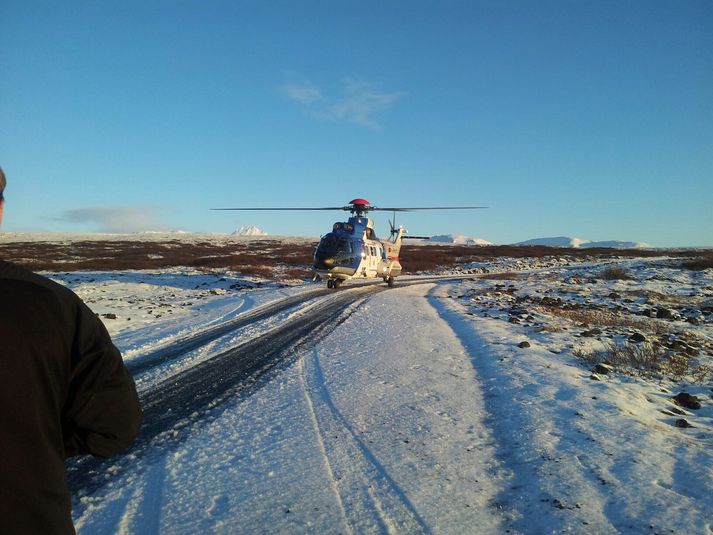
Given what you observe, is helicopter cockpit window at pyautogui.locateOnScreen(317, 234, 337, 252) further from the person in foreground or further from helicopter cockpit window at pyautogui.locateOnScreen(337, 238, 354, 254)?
the person in foreground

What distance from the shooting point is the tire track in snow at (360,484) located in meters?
3.77

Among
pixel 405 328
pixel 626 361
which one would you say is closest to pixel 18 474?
pixel 626 361

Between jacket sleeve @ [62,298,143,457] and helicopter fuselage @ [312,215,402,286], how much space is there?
2040 cm

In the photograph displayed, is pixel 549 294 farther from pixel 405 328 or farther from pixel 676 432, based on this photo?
pixel 676 432

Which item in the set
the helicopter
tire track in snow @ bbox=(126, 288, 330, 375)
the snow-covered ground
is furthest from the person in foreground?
the helicopter

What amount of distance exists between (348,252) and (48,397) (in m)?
20.9

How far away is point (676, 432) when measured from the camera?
18.2ft

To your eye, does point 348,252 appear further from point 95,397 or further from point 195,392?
point 95,397

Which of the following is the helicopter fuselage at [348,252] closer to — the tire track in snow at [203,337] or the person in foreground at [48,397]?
the tire track in snow at [203,337]

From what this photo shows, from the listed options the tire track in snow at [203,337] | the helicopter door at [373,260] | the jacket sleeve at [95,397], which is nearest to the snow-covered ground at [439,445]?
the tire track in snow at [203,337]

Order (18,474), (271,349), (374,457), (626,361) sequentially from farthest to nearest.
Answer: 1. (271,349)
2. (626,361)
3. (374,457)
4. (18,474)

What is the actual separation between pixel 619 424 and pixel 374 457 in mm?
3262

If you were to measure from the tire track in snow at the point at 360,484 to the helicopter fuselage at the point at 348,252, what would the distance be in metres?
16.4

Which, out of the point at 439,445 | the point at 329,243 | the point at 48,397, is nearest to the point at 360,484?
the point at 439,445
